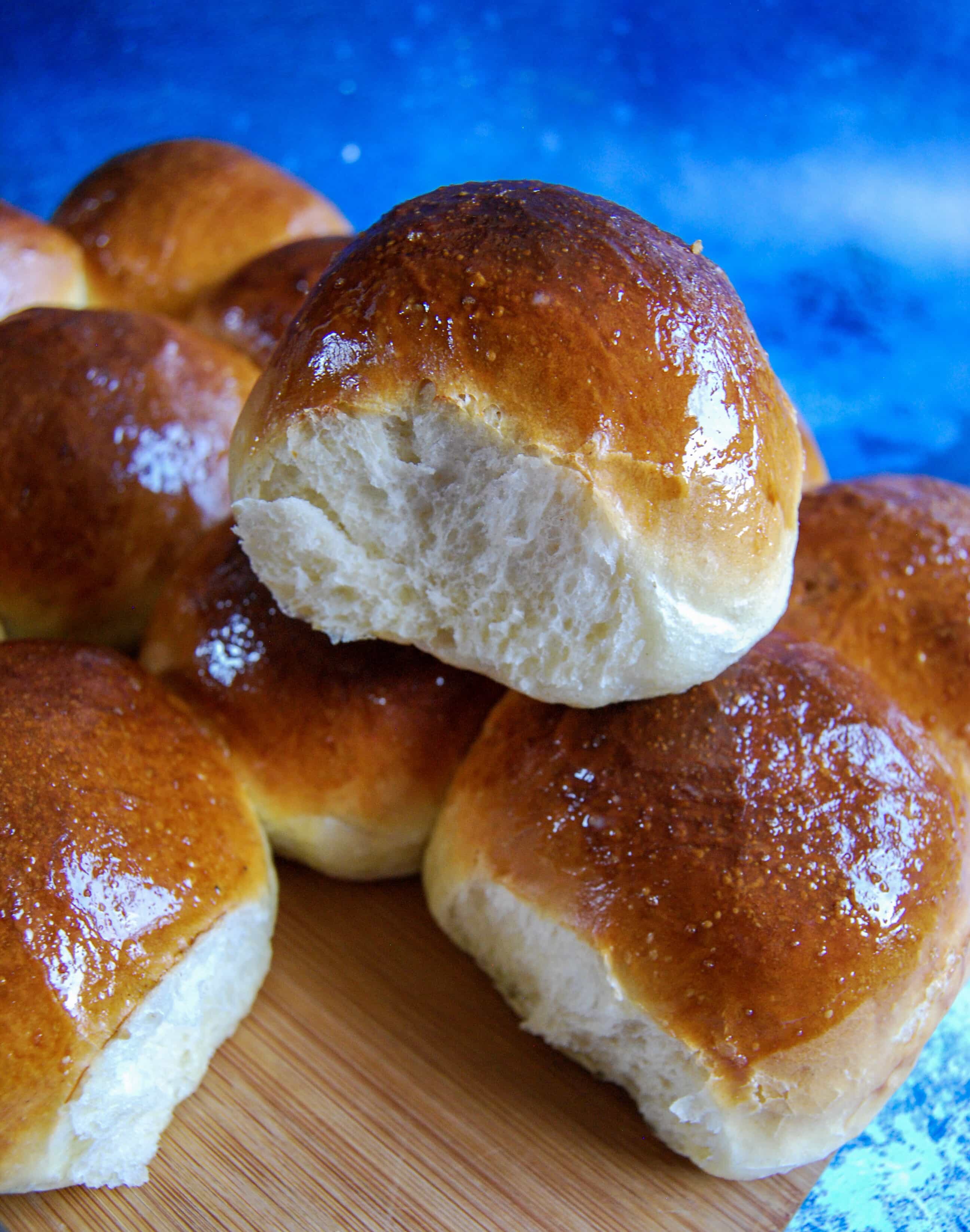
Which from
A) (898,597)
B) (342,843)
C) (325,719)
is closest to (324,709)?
(325,719)

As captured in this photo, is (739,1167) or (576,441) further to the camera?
(739,1167)

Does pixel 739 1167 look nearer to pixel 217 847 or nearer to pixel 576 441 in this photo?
pixel 217 847

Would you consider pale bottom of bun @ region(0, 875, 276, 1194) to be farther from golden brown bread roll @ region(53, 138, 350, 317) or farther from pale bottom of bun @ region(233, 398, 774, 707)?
golden brown bread roll @ region(53, 138, 350, 317)

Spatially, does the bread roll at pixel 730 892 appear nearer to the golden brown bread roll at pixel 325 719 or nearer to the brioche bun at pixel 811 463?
the golden brown bread roll at pixel 325 719

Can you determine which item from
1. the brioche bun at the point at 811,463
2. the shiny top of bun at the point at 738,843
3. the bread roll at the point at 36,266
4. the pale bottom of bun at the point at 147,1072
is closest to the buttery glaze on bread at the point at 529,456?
the shiny top of bun at the point at 738,843

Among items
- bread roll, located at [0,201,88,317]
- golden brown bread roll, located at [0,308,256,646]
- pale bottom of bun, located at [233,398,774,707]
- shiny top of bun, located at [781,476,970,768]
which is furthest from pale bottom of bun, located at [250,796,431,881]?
bread roll, located at [0,201,88,317]

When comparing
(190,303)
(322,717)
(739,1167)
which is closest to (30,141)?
(190,303)

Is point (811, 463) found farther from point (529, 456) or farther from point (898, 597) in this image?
point (529, 456)
